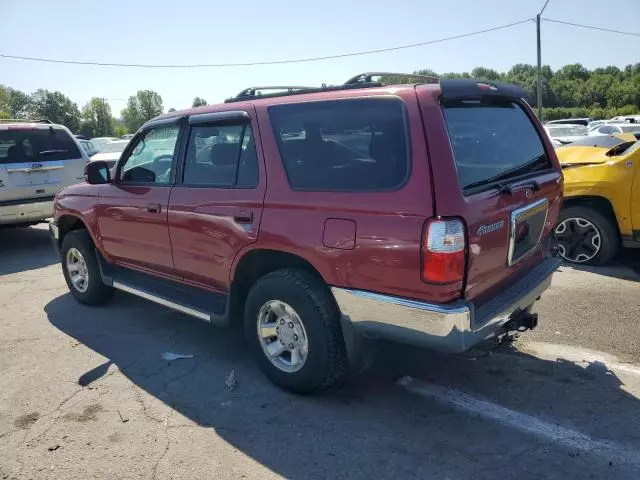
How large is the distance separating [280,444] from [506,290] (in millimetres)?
1608

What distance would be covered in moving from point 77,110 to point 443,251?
7391 centimetres

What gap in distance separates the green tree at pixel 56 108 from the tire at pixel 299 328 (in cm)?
6806

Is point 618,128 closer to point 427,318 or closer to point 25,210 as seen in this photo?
point 25,210

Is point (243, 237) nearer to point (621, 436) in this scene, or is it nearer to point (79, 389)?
point (79, 389)

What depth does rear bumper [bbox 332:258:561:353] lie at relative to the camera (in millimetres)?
2656

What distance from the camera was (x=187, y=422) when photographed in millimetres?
3186

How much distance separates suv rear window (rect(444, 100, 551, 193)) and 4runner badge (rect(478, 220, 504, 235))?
8.3 inches

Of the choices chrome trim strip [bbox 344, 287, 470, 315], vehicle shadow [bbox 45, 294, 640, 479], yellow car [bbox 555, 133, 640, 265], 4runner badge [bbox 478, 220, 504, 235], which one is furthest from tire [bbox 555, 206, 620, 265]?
chrome trim strip [bbox 344, 287, 470, 315]

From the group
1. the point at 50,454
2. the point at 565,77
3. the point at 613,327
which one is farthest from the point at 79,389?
the point at 565,77

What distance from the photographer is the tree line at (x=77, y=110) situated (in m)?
64.4

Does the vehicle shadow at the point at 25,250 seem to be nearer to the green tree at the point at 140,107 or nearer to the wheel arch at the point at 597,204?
the wheel arch at the point at 597,204

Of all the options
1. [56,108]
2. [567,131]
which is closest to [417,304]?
[567,131]

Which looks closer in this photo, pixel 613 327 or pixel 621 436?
pixel 621 436

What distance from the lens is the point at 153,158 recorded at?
4.33 metres
